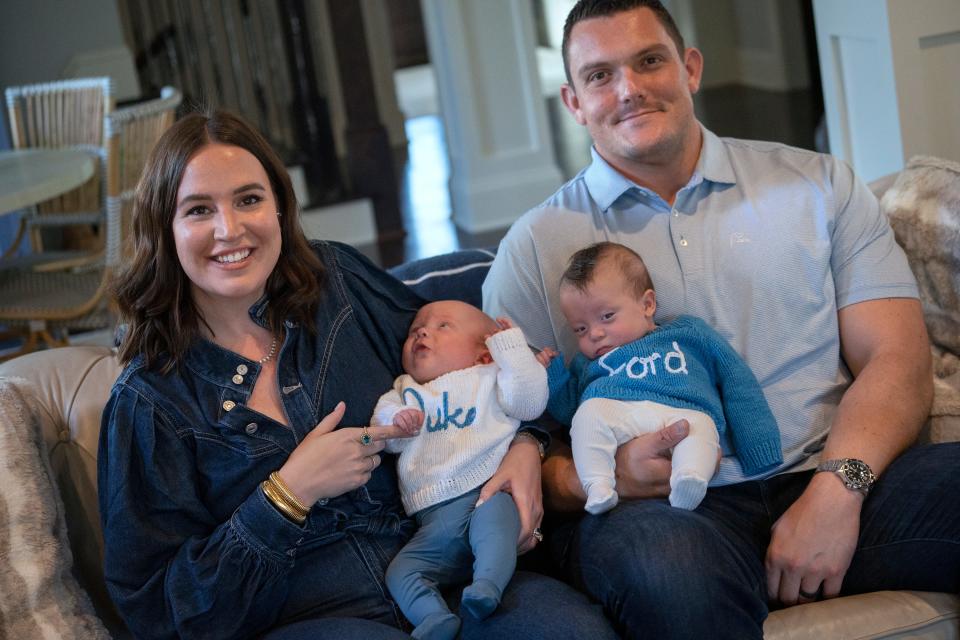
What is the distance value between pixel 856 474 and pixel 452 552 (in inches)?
26.2

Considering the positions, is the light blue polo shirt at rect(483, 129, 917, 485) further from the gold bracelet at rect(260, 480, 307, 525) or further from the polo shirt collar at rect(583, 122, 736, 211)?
the gold bracelet at rect(260, 480, 307, 525)

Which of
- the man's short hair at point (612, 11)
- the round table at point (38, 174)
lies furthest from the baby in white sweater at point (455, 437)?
the round table at point (38, 174)

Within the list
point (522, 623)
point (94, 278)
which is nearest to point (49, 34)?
point (94, 278)

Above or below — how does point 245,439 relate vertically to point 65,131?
below

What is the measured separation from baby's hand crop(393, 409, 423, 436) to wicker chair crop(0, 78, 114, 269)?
10.2ft

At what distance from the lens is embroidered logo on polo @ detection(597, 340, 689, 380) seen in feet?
6.30

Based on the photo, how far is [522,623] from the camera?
1687mm

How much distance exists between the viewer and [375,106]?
6.25 m

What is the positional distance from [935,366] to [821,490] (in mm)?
463

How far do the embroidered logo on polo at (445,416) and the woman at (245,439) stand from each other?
0.29 feet

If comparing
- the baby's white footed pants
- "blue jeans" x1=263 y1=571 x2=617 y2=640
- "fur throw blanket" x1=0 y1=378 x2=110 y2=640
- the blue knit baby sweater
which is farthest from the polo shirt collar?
"fur throw blanket" x1=0 y1=378 x2=110 y2=640

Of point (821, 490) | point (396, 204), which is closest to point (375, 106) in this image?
point (396, 204)

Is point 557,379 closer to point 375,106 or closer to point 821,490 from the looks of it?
point 821,490

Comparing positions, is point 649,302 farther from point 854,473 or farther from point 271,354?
point 271,354
